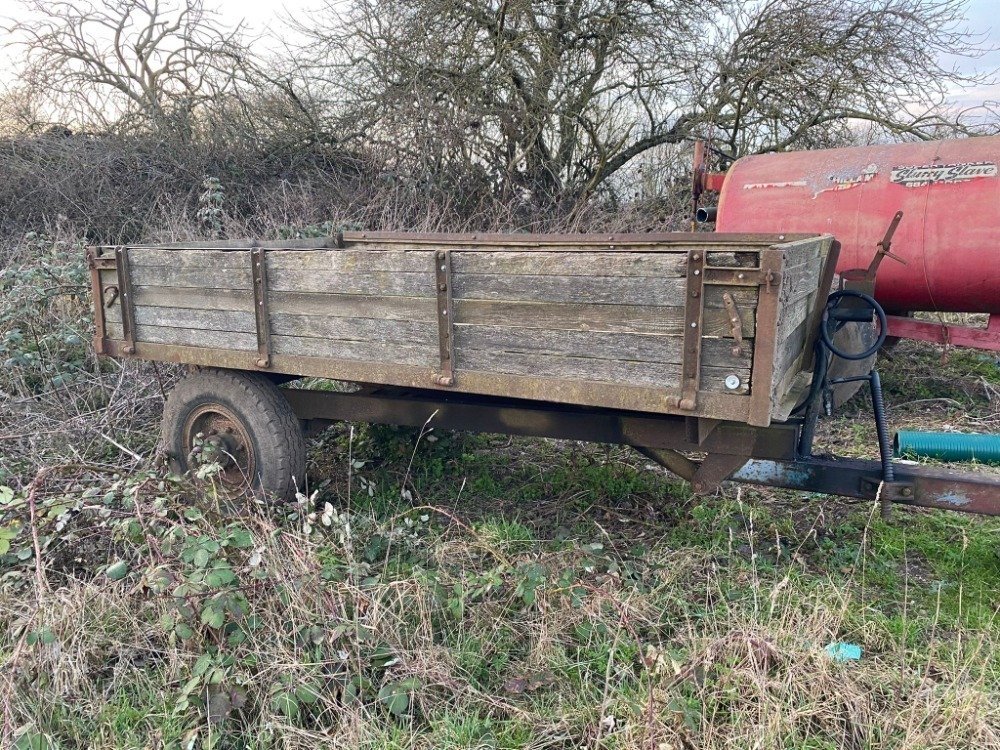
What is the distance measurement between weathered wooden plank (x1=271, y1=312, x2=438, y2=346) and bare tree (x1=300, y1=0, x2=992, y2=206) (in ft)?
21.9

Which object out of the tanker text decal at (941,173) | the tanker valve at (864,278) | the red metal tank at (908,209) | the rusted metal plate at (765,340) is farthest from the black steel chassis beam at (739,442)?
the tanker text decal at (941,173)

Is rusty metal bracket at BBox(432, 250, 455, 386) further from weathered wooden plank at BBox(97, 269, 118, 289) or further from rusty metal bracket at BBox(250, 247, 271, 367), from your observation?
weathered wooden plank at BBox(97, 269, 118, 289)

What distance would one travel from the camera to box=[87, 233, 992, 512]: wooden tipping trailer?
2377mm

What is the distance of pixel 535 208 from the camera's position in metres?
9.79

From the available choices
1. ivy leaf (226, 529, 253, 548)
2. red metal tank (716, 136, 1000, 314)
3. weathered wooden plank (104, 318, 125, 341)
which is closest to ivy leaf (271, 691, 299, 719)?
ivy leaf (226, 529, 253, 548)

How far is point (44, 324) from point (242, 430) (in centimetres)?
321

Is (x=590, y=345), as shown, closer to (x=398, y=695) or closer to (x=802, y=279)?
(x=802, y=279)

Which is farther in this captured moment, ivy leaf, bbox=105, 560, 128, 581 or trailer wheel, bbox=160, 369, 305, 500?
trailer wheel, bbox=160, 369, 305, 500

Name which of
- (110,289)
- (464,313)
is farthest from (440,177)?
(464,313)

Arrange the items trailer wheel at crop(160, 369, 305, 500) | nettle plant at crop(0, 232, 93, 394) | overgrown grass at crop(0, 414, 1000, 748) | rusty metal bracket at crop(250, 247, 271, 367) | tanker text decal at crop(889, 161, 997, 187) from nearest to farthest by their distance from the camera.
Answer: overgrown grass at crop(0, 414, 1000, 748), rusty metal bracket at crop(250, 247, 271, 367), trailer wheel at crop(160, 369, 305, 500), tanker text decal at crop(889, 161, 997, 187), nettle plant at crop(0, 232, 93, 394)

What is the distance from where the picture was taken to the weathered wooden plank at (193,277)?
3303mm

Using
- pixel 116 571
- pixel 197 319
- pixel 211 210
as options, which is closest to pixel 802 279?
pixel 116 571

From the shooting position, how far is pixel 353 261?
2980 millimetres

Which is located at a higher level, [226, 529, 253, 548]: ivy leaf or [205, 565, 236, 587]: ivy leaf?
[226, 529, 253, 548]: ivy leaf
